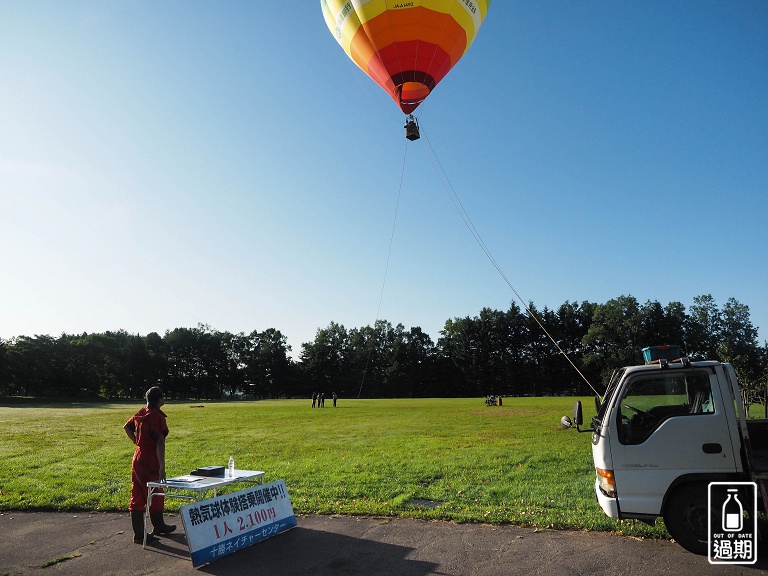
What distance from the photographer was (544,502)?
9195 mm

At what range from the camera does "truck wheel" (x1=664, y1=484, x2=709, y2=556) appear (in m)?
6.35

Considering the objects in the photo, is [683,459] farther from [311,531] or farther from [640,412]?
[311,531]

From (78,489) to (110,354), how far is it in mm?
108770

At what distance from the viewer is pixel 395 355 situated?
119 meters

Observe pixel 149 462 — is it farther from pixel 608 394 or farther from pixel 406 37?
pixel 406 37

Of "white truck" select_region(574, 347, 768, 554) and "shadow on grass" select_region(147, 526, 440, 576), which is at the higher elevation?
"white truck" select_region(574, 347, 768, 554)

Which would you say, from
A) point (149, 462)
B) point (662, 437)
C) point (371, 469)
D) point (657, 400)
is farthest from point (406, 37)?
point (149, 462)

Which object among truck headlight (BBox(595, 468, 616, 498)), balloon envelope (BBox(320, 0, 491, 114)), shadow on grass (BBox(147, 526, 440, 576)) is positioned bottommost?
shadow on grass (BBox(147, 526, 440, 576))

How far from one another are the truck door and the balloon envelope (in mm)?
13448

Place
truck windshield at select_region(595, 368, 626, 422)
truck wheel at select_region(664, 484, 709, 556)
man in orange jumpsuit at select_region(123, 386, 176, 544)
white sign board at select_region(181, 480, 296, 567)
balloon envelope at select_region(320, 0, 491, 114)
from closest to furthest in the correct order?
truck wheel at select_region(664, 484, 709, 556) < white sign board at select_region(181, 480, 296, 567) < truck windshield at select_region(595, 368, 626, 422) < man in orange jumpsuit at select_region(123, 386, 176, 544) < balloon envelope at select_region(320, 0, 491, 114)

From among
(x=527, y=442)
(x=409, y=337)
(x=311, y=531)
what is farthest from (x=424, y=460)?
(x=409, y=337)

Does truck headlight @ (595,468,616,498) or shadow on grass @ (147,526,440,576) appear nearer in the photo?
shadow on grass @ (147,526,440,576)

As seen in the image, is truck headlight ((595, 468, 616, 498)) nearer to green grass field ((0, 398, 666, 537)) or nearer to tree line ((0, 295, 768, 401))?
green grass field ((0, 398, 666, 537))

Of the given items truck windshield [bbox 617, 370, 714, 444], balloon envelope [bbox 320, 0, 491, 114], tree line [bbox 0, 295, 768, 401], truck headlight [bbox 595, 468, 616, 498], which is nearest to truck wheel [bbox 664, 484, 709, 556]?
truck headlight [bbox 595, 468, 616, 498]
